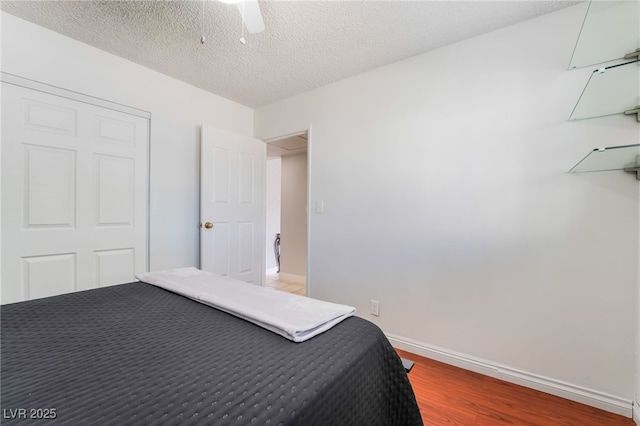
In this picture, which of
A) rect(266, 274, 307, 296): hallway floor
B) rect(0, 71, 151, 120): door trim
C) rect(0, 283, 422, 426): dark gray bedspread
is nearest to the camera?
rect(0, 283, 422, 426): dark gray bedspread

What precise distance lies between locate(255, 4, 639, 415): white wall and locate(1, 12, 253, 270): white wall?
146cm

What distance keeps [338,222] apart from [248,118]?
176cm

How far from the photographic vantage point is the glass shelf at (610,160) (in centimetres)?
125

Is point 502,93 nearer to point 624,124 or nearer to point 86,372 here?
point 624,124

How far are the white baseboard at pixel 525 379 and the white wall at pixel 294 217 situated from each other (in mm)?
2405

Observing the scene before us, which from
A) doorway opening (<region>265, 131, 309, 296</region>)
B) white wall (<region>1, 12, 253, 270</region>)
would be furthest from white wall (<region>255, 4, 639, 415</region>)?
doorway opening (<region>265, 131, 309, 296</region>)

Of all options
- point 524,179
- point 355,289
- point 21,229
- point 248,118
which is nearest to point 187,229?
point 21,229

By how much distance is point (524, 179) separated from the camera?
1653 millimetres

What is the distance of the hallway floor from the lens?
11.8ft

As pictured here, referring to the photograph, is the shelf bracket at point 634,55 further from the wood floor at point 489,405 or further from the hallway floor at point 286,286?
the hallway floor at point 286,286

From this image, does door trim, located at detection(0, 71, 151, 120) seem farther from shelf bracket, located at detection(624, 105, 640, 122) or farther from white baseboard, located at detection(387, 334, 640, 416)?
shelf bracket, located at detection(624, 105, 640, 122)

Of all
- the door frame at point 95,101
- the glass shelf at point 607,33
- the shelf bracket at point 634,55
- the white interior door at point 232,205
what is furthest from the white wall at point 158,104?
the shelf bracket at point 634,55

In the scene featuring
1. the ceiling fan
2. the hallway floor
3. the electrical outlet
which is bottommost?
the hallway floor

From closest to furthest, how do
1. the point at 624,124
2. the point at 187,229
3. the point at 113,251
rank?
the point at 624,124
the point at 113,251
the point at 187,229
